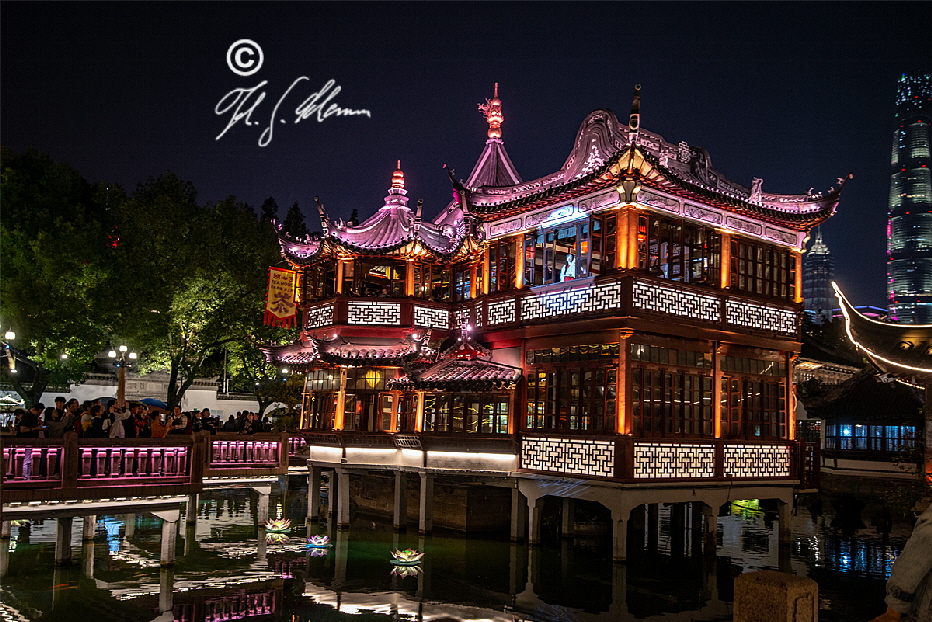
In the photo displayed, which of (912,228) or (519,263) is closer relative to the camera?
(519,263)

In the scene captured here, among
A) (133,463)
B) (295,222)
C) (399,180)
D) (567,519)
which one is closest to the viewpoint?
(133,463)

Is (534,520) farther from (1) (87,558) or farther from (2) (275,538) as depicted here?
(1) (87,558)

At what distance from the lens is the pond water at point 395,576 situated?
14539 millimetres

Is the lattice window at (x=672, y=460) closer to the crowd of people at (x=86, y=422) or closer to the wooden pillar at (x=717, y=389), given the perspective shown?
the wooden pillar at (x=717, y=389)

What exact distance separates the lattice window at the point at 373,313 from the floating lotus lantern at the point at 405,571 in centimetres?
813

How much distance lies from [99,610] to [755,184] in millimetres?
16862

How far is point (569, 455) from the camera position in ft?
62.3

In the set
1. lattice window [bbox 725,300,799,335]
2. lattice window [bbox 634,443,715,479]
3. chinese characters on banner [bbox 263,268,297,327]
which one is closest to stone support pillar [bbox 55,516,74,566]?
lattice window [bbox 634,443,715,479]

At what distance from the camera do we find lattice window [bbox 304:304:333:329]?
82.1 feet

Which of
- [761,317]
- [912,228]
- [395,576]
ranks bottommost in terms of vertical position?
[395,576]

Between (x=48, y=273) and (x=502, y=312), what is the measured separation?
689 inches

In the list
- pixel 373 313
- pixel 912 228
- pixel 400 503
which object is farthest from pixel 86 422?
pixel 912 228

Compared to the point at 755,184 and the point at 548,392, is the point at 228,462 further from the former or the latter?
the point at 755,184

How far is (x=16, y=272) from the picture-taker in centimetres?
3006
